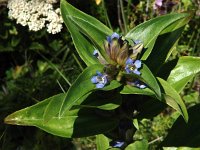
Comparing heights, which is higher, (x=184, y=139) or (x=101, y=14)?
(x=101, y=14)

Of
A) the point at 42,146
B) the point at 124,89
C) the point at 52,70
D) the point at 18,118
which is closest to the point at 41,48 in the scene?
the point at 52,70

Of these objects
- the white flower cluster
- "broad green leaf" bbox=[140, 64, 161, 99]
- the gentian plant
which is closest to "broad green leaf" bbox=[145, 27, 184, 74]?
the gentian plant

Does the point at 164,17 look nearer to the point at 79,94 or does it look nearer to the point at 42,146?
the point at 79,94

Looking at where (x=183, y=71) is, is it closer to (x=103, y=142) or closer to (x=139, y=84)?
(x=139, y=84)

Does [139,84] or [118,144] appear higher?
[139,84]

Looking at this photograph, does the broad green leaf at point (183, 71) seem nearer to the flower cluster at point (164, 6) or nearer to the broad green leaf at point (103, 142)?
the broad green leaf at point (103, 142)

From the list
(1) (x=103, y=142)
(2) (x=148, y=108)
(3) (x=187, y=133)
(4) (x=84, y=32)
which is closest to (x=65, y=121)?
(1) (x=103, y=142)

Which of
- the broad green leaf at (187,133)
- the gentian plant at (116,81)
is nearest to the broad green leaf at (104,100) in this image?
the gentian plant at (116,81)
